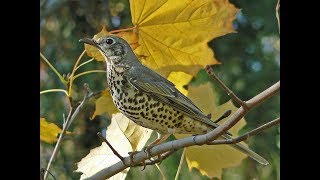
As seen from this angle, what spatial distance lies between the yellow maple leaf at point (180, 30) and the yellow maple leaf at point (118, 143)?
76 millimetres

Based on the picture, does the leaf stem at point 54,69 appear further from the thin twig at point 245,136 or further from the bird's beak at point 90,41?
the thin twig at point 245,136

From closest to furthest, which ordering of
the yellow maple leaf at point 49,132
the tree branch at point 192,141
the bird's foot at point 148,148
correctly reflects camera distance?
the tree branch at point 192,141
the bird's foot at point 148,148
the yellow maple leaf at point 49,132

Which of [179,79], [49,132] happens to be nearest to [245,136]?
[179,79]

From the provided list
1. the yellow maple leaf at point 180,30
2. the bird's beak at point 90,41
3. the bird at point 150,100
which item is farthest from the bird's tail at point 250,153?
the bird's beak at point 90,41

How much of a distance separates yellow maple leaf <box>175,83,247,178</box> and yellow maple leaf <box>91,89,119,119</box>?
0.31ft

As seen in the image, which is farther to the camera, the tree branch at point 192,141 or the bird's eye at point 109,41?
the bird's eye at point 109,41

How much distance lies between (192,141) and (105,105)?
0.60 ft

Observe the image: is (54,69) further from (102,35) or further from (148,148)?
(148,148)

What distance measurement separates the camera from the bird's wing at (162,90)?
79 centimetres

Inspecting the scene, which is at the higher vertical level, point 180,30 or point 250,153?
point 180,30

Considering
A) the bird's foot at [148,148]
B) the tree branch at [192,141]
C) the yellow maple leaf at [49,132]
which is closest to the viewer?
the tree branch at [192,141]

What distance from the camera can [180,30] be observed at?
0.83m
